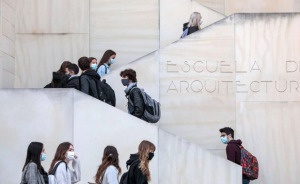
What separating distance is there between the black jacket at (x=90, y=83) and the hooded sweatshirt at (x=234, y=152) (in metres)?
2.51

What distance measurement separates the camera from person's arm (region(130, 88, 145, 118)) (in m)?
21.7

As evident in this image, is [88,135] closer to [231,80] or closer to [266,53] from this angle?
[231,80]

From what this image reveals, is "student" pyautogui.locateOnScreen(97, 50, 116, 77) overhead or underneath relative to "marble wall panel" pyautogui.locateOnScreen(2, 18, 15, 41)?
underneath

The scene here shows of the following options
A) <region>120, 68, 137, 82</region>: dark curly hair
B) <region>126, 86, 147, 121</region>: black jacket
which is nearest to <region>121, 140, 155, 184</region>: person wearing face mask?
<region>126, 86, 147, 121</region>: black jacket

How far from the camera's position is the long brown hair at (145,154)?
68.2 feet

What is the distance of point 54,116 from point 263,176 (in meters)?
4.52

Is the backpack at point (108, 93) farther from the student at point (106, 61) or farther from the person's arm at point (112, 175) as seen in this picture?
the student at point (106, 61)

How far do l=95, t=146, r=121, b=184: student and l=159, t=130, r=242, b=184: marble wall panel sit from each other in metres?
0.88

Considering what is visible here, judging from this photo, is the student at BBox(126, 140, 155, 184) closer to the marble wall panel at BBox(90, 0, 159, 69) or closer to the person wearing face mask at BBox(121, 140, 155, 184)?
the person wearing face mask at BBox(121, 140, 155, 184)

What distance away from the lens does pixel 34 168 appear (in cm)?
1975

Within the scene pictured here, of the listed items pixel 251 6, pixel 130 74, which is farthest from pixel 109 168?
pixel 251 6

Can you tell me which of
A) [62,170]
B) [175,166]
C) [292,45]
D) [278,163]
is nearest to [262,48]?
[292,45]

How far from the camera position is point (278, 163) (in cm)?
Answer: 2355

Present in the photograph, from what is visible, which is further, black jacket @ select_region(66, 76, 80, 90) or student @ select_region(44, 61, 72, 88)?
student @ select_region(44, 61, 72, 88)
